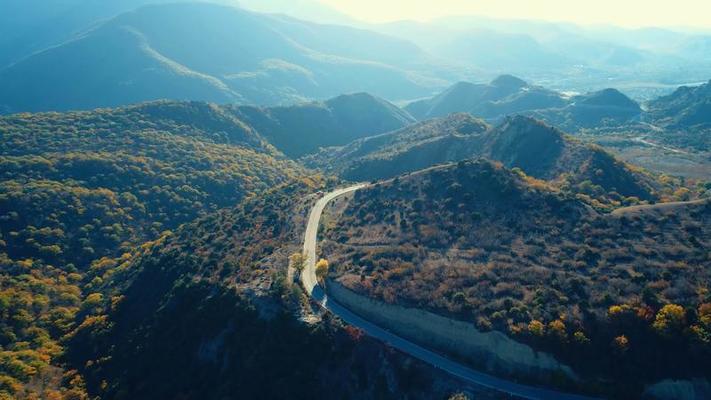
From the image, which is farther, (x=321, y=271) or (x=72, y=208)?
(x=72, y=208)

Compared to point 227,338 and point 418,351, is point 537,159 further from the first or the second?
point 227,338

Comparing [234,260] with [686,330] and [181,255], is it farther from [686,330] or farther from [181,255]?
[686,330]

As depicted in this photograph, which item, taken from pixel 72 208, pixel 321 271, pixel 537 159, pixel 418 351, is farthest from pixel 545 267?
pixel 72 208

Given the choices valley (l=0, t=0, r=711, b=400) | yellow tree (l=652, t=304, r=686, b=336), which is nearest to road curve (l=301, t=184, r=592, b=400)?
valley (l=0, t=0, r=711, b=400)

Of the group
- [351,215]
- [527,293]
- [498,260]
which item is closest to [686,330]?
[527,293]

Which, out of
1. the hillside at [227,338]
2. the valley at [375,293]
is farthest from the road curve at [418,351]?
the hillside at [227,338]

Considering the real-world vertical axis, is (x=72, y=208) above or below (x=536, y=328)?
below

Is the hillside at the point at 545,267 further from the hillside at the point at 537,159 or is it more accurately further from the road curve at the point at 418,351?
the hillside at the point at 537,159
